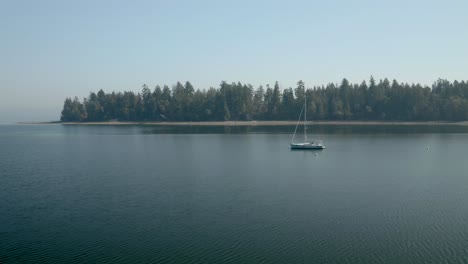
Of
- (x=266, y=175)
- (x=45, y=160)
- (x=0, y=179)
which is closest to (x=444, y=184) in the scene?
(x=266, y=175)

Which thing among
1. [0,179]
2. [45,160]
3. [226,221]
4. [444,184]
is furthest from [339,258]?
[45,160]

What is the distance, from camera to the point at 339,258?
24.7m

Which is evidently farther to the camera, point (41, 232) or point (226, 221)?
point (226, 221)

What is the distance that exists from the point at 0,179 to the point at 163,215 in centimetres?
2732

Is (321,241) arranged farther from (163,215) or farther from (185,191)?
(185,191)

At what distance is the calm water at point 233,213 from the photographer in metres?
25.7

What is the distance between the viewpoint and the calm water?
1013 inches

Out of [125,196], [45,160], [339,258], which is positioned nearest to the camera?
[339,258]

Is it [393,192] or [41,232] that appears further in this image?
[393,192]

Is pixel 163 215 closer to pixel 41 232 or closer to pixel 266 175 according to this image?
pixel 41 232

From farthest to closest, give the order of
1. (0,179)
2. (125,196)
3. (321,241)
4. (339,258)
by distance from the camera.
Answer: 1. (0,179)
2. (125,196)
3. (321,241)
4. (339,258)

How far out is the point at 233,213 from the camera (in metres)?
34.0

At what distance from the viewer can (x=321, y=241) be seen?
27469mm

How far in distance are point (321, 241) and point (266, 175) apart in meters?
26.1
